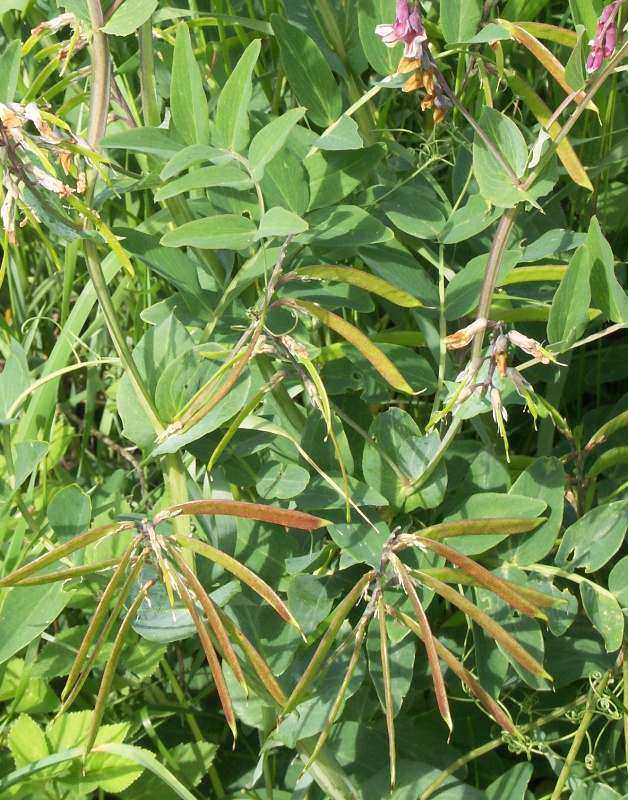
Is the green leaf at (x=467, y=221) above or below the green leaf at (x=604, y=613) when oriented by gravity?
above

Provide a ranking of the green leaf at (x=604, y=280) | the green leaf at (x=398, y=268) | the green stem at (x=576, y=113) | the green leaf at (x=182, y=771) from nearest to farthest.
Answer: the green stem at (x=576, y=113), the green leaf at (x=604, y=280), the green leaf at (x=398, y=268), the green leaf at (x=182, y=771)

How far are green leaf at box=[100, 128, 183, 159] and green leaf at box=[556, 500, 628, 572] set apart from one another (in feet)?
1.56

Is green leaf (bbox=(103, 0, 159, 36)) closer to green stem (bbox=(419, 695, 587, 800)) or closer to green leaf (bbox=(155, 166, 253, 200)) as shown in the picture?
green leaf (bbox=(155, 166, 253, 200))

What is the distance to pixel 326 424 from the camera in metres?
0.73

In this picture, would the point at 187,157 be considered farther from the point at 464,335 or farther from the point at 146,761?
the point at 146,761

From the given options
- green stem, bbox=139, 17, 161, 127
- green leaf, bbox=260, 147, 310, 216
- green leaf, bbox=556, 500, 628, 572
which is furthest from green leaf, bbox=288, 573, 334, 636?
green stem, bbox=139, 17, 161, 127

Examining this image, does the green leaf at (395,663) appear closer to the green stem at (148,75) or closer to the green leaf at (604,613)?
the green leaf at (604,613)

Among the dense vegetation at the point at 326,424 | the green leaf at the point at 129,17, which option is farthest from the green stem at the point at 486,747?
the green leaf at the point at 129,17

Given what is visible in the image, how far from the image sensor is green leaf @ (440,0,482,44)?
726 millimetres

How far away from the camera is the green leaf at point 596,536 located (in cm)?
76

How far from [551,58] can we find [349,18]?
0.23m

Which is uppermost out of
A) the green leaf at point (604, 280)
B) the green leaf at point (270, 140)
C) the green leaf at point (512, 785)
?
the green leaf at point (270, 140)

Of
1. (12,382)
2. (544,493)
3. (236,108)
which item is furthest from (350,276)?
(12,382)

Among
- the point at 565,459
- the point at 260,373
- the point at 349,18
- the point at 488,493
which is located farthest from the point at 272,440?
the point at 349,18
